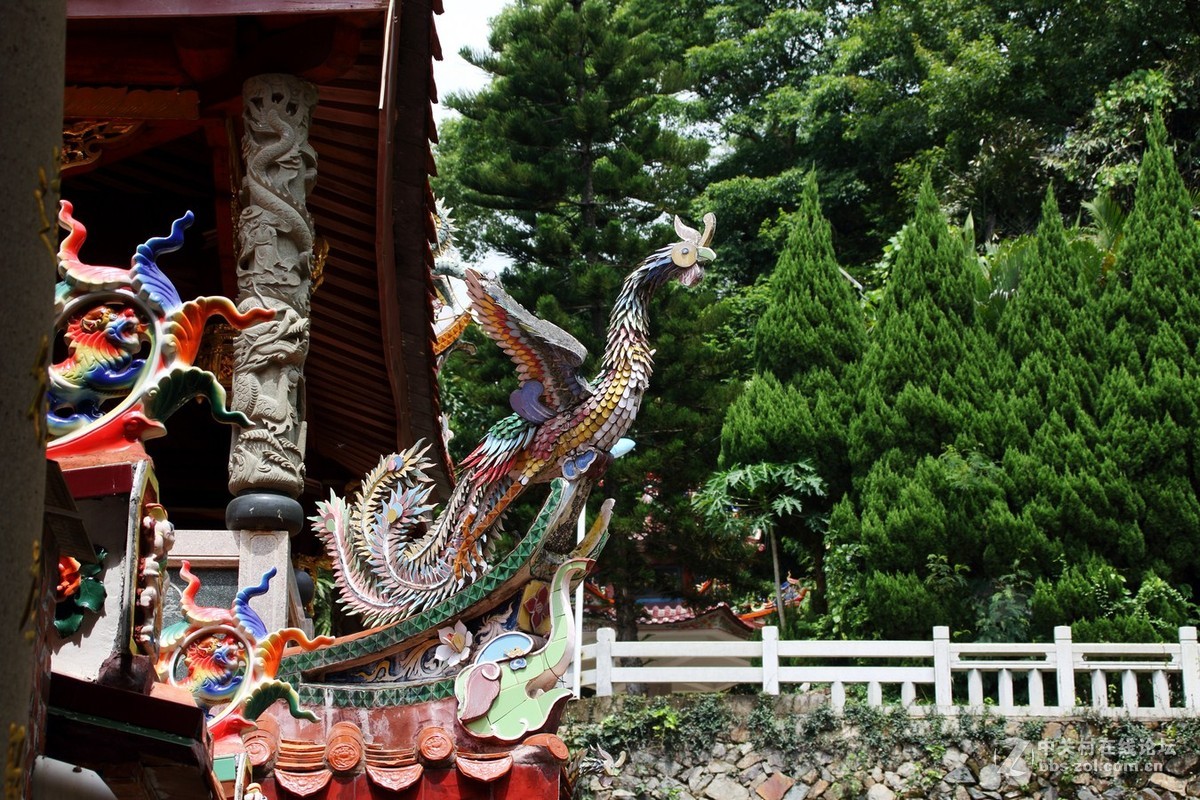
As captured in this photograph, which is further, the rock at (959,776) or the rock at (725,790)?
the rock at (725,790)

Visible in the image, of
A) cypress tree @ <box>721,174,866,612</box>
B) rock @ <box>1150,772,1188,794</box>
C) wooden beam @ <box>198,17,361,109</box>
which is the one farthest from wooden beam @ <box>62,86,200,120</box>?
cypress tree @ <box>721,174,866,612</box>

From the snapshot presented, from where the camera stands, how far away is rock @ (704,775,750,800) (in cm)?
1603

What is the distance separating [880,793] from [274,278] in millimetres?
10588

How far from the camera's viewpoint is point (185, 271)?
9453 millimetres

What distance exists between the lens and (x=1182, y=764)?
15.7m

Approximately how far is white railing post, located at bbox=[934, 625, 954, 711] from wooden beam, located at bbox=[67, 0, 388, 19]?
11045 millimetres

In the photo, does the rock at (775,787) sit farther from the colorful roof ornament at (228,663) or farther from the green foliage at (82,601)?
the green foliage at (82,601)

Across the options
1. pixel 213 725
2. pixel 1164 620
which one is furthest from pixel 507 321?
pixel 1164 620

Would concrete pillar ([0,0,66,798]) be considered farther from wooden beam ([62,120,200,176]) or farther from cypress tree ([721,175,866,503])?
cypress tree ([721,175,866,503])

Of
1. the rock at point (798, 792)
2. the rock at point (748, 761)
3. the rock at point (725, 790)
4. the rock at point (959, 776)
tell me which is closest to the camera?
the rock at point (959, 776)

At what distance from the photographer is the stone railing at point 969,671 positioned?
16078 mm

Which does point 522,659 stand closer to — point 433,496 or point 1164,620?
point 433,496

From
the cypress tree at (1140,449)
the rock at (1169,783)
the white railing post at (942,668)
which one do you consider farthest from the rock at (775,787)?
the cypress tree at (1140,449)

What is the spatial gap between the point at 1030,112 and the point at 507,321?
62.5 feet
